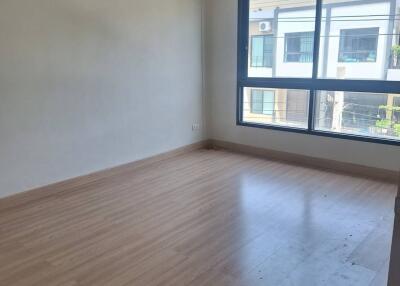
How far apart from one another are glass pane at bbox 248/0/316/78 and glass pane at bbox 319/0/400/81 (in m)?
0.20

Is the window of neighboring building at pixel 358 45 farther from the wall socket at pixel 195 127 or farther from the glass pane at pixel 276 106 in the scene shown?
the wall socket at pixel 195 127

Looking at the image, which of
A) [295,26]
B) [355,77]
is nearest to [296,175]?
[355,77]

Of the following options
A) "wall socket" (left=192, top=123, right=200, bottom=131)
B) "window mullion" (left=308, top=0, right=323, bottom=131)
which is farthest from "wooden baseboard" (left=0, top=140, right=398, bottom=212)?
"window mullion" (left=308, top=0, right=323, bottom=131)

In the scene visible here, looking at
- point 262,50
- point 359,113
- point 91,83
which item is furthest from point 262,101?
point 91,83

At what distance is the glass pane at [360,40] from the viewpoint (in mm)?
3811

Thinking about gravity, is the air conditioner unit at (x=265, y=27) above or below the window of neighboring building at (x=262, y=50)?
above

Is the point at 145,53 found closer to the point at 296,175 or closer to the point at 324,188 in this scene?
the point at 296,175

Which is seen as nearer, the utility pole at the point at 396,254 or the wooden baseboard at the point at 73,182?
the utility pole at the point at 396,254

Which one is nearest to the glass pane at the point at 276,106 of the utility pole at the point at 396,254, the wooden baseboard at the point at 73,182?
the wooden baseboard at the point at 73,182

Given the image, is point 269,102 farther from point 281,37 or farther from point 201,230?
point 201,230

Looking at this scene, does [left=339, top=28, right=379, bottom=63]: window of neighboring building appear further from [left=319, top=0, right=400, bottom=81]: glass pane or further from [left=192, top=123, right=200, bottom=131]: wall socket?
[left=192, top=123, right=200, bottom=131]: wall socket

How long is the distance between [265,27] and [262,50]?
29cm

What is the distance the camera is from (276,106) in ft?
16.0

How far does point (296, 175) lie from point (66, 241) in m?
2.55
